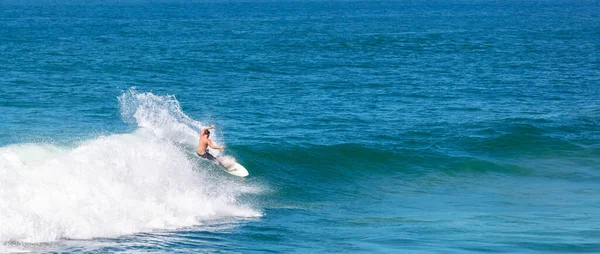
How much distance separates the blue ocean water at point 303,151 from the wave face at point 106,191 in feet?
0.18

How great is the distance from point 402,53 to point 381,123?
3205 cm

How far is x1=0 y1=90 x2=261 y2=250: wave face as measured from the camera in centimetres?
1769

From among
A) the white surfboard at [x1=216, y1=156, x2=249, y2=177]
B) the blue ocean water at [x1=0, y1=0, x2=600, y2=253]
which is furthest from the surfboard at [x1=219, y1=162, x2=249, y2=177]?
the blue ocean water at [x1=0, y1=0, x2=600, y2=253]

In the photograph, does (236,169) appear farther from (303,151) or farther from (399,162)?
(399,162)

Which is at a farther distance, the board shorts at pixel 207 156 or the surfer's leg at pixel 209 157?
the surfer's leg at pixel 209 157

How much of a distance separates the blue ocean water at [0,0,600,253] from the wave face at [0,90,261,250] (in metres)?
0.05

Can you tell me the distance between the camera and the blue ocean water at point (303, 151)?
60.5 feet

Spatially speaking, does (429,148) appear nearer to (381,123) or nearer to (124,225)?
(381,123)

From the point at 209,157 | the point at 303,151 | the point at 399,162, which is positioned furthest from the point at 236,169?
the point at 399,162

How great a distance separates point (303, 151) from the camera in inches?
1188

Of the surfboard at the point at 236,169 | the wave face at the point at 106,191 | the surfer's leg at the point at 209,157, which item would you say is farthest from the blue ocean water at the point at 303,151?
the surfer's leg at the point at 209,157

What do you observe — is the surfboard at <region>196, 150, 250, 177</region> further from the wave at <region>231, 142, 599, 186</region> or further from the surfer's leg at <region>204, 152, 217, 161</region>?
the wave at <region>231, 142, 599, 186</region>

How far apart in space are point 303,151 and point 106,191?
36.8ft

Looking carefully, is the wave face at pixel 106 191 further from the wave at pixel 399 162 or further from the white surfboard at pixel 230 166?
the wave at pixel 399 162
